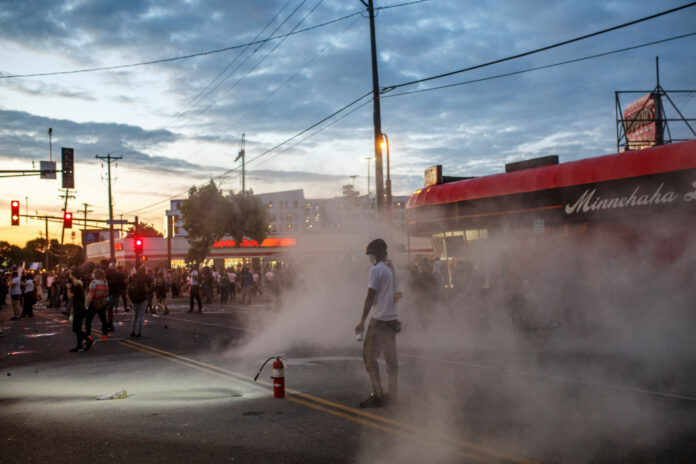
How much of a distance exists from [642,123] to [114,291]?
2213 centimetres

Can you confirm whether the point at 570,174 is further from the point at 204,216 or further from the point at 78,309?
the point at 204,216

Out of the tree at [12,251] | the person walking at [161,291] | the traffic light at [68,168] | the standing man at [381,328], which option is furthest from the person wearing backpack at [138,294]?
the tree at [12,251]

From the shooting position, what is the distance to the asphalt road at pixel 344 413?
4.52 meters

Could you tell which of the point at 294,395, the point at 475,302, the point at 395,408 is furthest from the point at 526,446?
the point at 475,302

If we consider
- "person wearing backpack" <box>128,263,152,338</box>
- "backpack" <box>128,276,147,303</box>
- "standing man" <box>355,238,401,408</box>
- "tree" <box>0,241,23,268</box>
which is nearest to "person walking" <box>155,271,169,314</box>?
"person wearing backpack" <box>128,263,152,338</box>

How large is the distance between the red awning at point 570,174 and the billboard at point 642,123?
7235 millimetres

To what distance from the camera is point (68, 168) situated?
22609 mm

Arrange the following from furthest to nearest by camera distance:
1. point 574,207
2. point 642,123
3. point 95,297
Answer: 1. point 642,123
2. point 574,207
3. point 95,297

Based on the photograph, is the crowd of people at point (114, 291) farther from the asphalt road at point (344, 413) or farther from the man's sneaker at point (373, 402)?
the man's sneaker at point (373, 402)

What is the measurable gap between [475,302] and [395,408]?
8.11m

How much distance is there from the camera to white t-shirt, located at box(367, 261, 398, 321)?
20.1 ft

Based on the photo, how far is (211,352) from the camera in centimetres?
1041

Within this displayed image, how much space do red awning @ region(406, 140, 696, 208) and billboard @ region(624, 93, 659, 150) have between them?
7.24 meters

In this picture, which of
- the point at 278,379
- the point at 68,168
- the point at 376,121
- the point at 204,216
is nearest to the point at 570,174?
the point at 376,121
